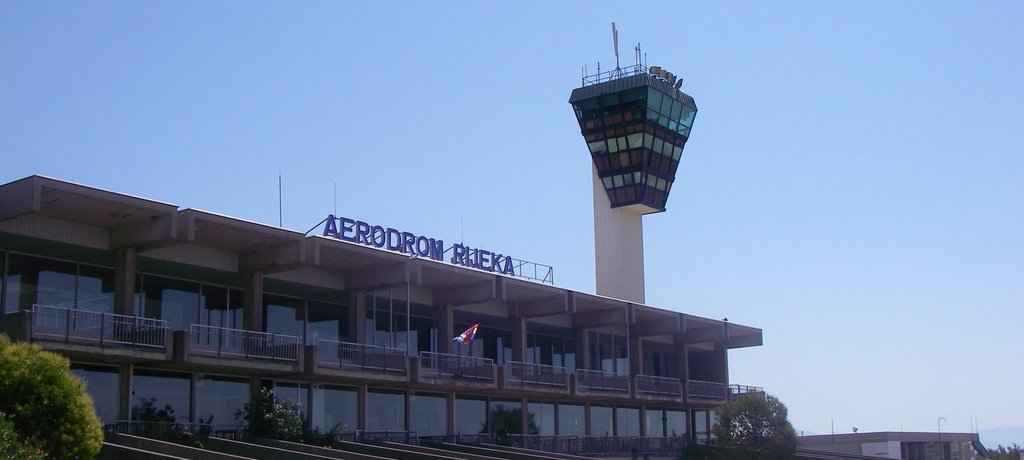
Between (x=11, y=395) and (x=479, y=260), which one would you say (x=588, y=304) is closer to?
(x=479, y=260)

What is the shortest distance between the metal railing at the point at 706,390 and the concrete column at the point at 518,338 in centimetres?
1457

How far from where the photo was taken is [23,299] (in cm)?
3706

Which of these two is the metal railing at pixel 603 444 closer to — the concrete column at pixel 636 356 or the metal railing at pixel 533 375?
the metal railing at pixel 533 375

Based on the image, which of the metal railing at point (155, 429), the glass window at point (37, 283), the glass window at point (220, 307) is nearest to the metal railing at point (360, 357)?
the glass window at point (220, 307)

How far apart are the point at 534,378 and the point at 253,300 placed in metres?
16.2

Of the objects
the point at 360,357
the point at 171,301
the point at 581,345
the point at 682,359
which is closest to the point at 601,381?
the point at 581,345

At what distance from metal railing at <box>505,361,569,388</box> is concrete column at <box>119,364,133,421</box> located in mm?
18693

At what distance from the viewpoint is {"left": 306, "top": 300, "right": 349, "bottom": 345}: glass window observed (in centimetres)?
4703

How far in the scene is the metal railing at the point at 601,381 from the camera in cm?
5719

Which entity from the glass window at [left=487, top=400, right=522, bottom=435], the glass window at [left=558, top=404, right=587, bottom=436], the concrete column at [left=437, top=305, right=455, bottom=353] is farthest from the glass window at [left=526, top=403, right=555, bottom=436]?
the concrete column at [left=437, top=305, right=455, bottom=353]

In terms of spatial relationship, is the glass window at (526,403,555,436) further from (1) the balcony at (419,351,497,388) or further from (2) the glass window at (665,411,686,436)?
(2) the glass window at (665,411,686,436)

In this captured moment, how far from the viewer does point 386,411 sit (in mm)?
48062

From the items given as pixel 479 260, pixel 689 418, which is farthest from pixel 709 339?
pixel 479 260

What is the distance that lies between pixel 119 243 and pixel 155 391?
518 centimetres
